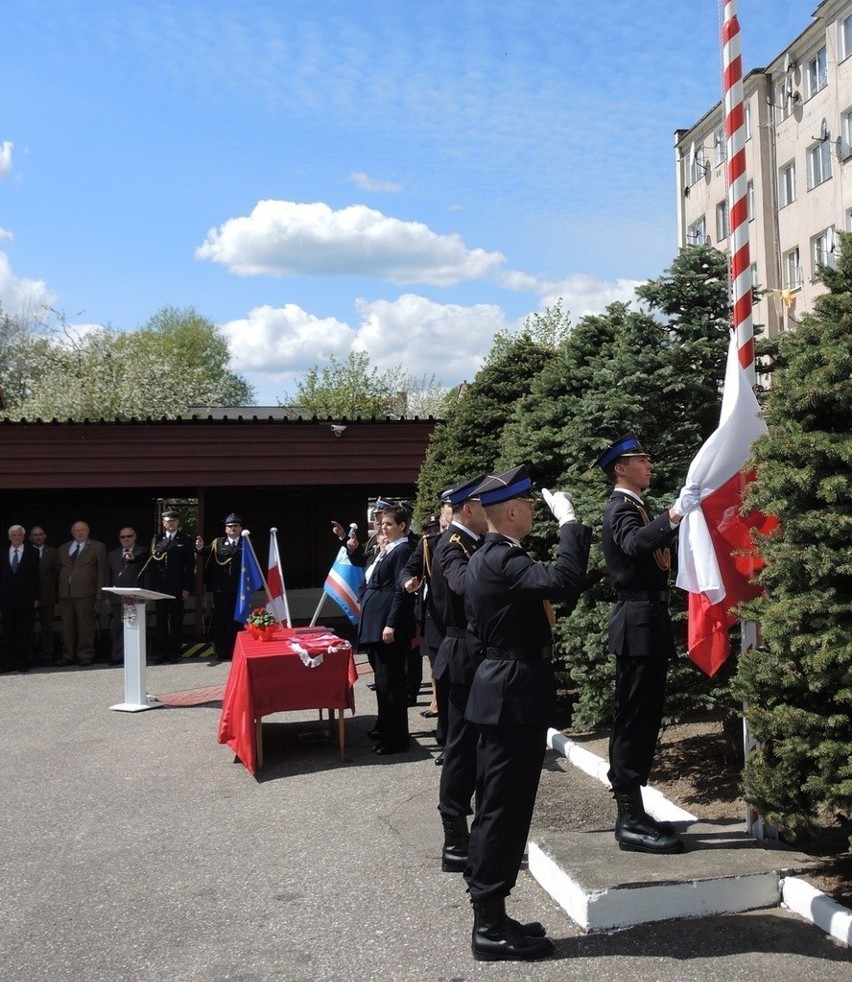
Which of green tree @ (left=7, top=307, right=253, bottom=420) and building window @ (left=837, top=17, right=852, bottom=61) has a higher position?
building window @ (left=837, top=17, right=852, bottom=61)

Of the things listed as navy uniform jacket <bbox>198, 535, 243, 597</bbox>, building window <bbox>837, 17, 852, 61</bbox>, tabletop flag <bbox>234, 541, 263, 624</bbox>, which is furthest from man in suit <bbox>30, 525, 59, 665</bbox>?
building window <bbox>837, 17, 852, 61</bbox>

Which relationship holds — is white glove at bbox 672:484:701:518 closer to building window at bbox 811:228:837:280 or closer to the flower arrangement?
the flower arrangement

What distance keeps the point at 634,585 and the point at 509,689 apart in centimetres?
128

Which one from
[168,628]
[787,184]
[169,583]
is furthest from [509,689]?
[787,184]

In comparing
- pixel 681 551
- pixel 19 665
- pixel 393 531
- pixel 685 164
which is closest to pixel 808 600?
pixel 681 551

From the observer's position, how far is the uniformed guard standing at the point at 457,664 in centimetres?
564

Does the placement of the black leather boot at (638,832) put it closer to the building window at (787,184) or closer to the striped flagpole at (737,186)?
the striped flagpole at (737,186)

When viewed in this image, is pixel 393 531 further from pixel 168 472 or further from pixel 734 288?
pixel 168 472

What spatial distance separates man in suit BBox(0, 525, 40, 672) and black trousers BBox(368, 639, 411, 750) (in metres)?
7.83

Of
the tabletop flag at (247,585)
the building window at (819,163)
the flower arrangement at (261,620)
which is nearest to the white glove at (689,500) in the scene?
the flower arrangement at (261,620)

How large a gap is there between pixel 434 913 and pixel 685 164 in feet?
142

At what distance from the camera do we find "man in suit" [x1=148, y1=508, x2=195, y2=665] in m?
15.2

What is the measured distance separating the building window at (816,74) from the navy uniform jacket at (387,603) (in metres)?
30.2

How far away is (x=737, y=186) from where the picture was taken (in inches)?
227
